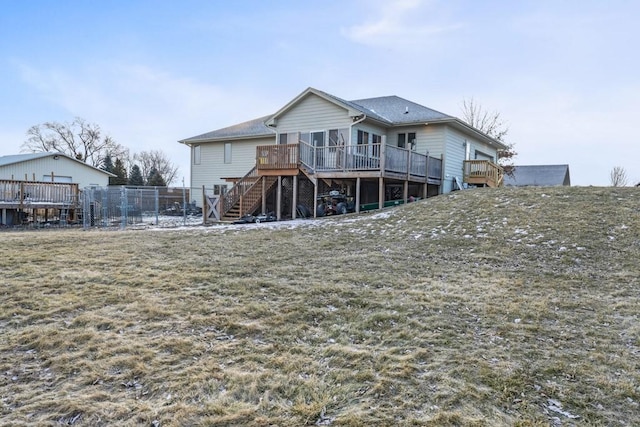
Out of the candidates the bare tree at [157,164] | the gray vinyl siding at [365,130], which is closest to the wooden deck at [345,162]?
the gray vinyl siding at [365,130]

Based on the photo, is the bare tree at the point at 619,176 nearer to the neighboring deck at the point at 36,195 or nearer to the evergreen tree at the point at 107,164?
the neighboring deck at the point at 36,195

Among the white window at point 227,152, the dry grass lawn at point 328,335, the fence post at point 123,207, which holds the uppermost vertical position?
the white window at point 227,152

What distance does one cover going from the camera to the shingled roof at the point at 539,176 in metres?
37.8

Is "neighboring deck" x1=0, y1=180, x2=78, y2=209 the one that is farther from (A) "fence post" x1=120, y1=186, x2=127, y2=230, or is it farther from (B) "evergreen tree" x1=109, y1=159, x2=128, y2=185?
(B) "evergreen tree" x1=109, y1=159, x2=128, y2=185

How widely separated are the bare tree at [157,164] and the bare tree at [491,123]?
45932 millimetres

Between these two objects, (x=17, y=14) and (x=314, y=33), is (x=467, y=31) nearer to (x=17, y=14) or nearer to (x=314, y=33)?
(x=314, y=33)

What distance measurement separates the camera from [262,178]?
16.6 metres

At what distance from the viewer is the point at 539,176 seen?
128 feet

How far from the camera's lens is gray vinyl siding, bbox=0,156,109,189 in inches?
1064

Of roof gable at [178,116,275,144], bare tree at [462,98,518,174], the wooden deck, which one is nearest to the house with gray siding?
the wooden deck

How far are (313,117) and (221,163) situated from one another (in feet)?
27.7

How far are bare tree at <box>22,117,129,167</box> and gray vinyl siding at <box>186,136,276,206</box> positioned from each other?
36658mm

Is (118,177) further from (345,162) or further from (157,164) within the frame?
(345,162)

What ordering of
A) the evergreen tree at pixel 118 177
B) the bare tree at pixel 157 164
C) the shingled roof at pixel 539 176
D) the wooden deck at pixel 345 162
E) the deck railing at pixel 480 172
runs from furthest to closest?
the bare tree at pixel 157 164, the evergreen tree at pixel 118 177, the shingled roof at pixel 539 176, the deck railing at pixel 480 172, the wooden deck at pixel 345 162
